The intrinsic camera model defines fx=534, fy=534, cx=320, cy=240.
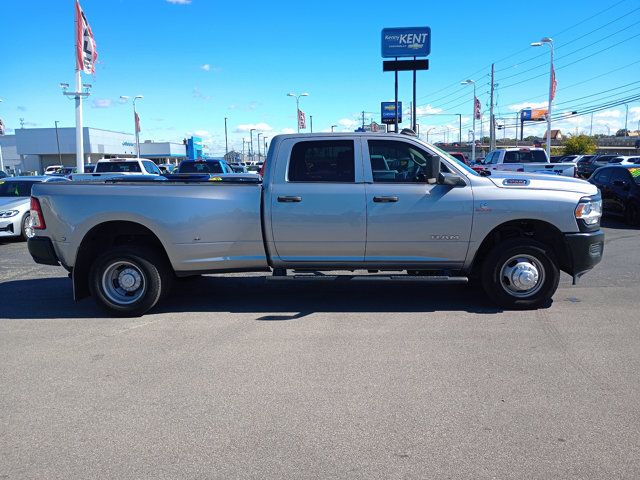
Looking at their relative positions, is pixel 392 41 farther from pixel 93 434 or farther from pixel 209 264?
pixel 93 434

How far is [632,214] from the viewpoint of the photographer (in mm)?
13625

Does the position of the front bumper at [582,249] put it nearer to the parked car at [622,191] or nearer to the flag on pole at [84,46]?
the parked car at [622,191]

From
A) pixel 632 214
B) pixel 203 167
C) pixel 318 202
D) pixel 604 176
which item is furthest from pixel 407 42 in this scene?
pixel 318 202

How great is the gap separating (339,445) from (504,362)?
201cm

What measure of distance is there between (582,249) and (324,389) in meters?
3.56

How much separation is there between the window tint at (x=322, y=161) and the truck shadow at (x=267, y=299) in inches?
62.7

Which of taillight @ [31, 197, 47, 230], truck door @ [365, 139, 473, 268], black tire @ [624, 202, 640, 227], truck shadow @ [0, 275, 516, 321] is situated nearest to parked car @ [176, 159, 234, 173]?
truck shadow @ [0, 275, 516, 321]

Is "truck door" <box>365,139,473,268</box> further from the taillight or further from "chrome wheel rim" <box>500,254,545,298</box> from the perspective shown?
the taillight

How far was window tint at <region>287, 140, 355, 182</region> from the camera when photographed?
243 inches

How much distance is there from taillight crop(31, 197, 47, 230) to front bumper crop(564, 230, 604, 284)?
5.98m

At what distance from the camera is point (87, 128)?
79562mm

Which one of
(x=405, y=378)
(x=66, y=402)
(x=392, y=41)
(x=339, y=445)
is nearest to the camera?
(x=339, y=445)

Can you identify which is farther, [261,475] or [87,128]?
[87,128]

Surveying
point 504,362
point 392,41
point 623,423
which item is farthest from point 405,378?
point 392,41
